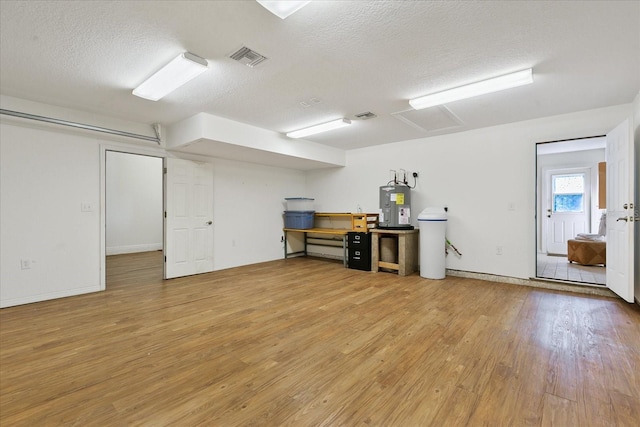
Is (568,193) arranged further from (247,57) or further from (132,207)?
(132,207)

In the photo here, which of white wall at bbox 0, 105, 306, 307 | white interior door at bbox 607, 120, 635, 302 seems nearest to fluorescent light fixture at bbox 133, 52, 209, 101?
white wall at bbox 0, 105, 306, 307

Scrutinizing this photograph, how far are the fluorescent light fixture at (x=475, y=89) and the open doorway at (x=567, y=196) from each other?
4297 mm

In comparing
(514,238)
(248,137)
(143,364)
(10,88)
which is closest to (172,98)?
(248,137)

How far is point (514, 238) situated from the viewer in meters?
4.44

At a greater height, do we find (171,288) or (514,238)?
(514,238)

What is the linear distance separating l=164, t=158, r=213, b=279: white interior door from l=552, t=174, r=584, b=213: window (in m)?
8.33

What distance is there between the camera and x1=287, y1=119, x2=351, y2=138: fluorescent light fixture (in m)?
4.36

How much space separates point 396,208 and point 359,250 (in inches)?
42.0

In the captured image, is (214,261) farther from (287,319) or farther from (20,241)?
(287,319)

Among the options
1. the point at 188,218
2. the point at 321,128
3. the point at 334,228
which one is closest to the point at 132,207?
the point at 188,218

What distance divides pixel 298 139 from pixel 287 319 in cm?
350

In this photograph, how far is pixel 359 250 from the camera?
548 centimetres

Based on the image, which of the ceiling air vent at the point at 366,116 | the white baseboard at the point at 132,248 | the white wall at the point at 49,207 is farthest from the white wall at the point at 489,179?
the white baseboard at the point at 132,248

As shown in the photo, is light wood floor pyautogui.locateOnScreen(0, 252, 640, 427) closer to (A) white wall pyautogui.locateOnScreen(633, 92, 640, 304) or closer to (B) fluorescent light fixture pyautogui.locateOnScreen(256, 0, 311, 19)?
(A) white wall pyautogui.locateOnScreen(633, 92, 640, 304)
